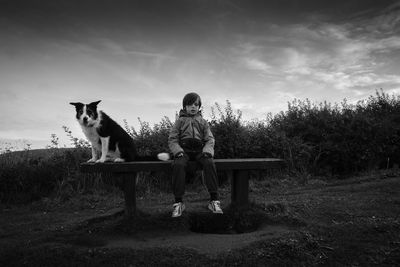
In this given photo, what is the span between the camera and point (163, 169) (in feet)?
18.1

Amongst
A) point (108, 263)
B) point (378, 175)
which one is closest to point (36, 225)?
point (108, 263)

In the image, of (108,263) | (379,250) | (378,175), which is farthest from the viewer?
(378,175)

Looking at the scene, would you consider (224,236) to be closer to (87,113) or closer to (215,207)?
(215,207)

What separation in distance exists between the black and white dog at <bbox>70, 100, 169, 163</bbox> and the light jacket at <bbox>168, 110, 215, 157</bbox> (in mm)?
336

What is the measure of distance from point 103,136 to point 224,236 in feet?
7.49

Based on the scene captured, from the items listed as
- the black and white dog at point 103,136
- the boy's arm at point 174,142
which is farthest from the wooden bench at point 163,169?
the black and white dog at point 103,136

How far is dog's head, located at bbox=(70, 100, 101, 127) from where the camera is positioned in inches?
224

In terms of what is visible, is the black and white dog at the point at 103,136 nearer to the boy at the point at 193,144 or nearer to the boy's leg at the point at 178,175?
the boy at the point at 193,144

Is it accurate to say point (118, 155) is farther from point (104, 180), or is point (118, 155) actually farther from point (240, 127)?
point (240, 127)

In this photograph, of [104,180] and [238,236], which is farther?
[104,180]

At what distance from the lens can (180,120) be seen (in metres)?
6.15

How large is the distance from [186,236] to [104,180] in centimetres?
511

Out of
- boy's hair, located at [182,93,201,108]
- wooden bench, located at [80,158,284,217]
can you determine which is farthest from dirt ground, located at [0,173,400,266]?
boy's hair, located at [182,93,201,108]

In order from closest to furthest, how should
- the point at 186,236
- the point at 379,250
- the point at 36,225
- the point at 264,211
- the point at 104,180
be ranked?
the point at 379,250 < the point at 186,236 < the point at 264,211 < the point at 36,225 < the point at 104,180
